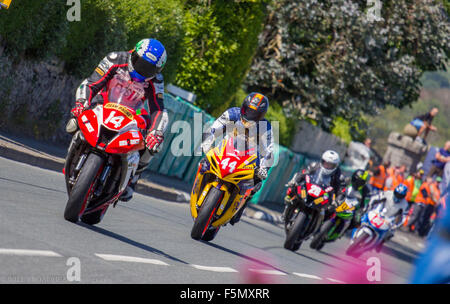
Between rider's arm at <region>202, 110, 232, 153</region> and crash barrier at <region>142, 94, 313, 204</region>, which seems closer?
rider's arm at <region>202, 110, 232, 153</region>

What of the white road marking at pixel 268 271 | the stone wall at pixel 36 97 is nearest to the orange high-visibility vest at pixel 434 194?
the stone wall at pixel 36 97

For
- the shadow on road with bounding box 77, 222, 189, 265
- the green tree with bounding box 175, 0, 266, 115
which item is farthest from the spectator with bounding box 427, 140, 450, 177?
the shadow on road with bounding box 77, 222, 189, 265

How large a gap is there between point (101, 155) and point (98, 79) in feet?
2.85

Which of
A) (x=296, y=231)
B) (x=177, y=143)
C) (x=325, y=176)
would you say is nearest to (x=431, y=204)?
(x=177, y=143)

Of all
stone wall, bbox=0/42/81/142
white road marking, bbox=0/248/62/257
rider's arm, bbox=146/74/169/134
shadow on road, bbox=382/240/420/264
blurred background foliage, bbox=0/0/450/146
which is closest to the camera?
white road marking, bbox=0/248/62/257

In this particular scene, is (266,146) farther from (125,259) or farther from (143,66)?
(125,259)

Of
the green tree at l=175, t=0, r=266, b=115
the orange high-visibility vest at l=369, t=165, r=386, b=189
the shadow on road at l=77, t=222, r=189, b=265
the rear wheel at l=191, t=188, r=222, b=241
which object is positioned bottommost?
the shadow on road at l=77, t=222, r=189, b=265

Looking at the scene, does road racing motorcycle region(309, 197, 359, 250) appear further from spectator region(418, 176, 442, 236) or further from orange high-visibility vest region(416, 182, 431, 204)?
spectator region(418, 176, 442, 236)

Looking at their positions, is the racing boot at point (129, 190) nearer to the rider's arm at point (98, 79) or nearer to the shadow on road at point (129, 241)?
the shadow on road at point (129, 241)

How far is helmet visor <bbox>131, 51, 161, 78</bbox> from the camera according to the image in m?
8.25

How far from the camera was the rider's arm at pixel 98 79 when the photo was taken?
8.18 metres

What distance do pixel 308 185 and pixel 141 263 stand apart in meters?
6.70

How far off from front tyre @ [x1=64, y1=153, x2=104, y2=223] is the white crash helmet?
6.55 m


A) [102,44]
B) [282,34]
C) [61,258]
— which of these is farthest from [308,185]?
[282,34]
